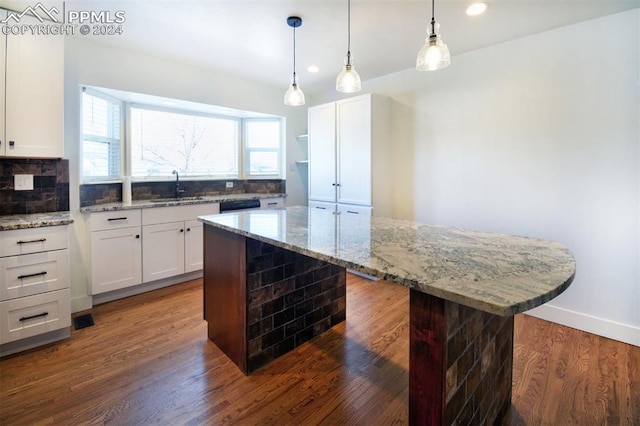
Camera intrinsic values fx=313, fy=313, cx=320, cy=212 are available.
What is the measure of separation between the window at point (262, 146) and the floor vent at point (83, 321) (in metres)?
2.61

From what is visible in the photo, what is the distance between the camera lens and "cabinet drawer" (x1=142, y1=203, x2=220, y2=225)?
322 centimetres

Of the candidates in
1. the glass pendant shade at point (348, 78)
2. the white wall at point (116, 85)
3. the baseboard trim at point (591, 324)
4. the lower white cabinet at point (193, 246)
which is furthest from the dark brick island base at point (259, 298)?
the baseboard trim at point (591, 324)

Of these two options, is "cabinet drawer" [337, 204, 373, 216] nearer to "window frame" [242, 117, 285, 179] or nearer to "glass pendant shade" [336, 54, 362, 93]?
"window frame" [242, 117, 285, 179]

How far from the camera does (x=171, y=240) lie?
11.2 feet

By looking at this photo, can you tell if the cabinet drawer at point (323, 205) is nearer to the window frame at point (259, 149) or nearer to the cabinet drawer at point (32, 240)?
the window frame at point (259, 149)

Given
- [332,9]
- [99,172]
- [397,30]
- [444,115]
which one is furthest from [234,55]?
[444,115]

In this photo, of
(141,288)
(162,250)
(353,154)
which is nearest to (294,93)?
(353,154)

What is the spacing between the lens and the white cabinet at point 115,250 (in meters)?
2.91

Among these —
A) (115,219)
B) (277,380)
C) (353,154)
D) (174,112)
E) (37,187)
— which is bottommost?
(277,380)

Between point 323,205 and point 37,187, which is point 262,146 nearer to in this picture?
point 323,205

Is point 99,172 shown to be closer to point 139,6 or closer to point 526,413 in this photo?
point 139,6

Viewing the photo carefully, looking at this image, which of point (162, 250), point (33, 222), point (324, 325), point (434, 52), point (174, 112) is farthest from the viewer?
point (174, 112)

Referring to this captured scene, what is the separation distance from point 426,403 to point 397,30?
2.75 meters

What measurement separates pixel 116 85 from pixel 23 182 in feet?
3.90
